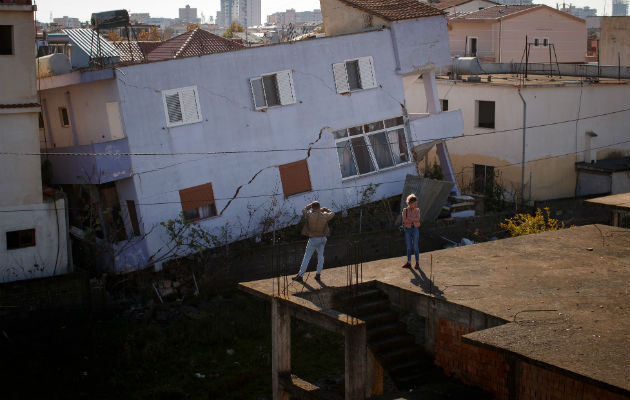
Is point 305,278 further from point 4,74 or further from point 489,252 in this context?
point 4,74

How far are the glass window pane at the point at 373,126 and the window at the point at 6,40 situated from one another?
1073 cm

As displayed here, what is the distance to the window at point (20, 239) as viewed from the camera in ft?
66.2

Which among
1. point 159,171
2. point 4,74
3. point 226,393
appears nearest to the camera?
point 226,393

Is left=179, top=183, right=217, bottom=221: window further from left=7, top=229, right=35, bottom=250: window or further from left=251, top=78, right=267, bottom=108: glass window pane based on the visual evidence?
left=7, top=229, right=35, bottom=250: window

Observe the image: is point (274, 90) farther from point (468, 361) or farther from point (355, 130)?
point (468, 361)

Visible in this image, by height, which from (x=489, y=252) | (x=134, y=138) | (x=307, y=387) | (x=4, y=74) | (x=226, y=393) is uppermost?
(x=4, y=74)

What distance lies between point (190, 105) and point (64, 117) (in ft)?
14.7

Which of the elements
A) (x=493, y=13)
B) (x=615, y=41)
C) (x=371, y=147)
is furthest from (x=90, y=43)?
(x=615, y=41)

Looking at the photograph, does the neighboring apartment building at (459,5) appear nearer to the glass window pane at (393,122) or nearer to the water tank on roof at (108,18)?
the glass window pane at (393,122)

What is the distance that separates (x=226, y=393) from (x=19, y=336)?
526cm

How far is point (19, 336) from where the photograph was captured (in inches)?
737

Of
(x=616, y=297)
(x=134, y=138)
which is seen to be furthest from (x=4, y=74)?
(x=616, y=297)

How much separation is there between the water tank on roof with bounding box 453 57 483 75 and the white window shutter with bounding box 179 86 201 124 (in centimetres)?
1529

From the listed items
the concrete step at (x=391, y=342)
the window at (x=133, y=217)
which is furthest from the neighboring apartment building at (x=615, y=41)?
the concrete step at (x=391, y=342)
